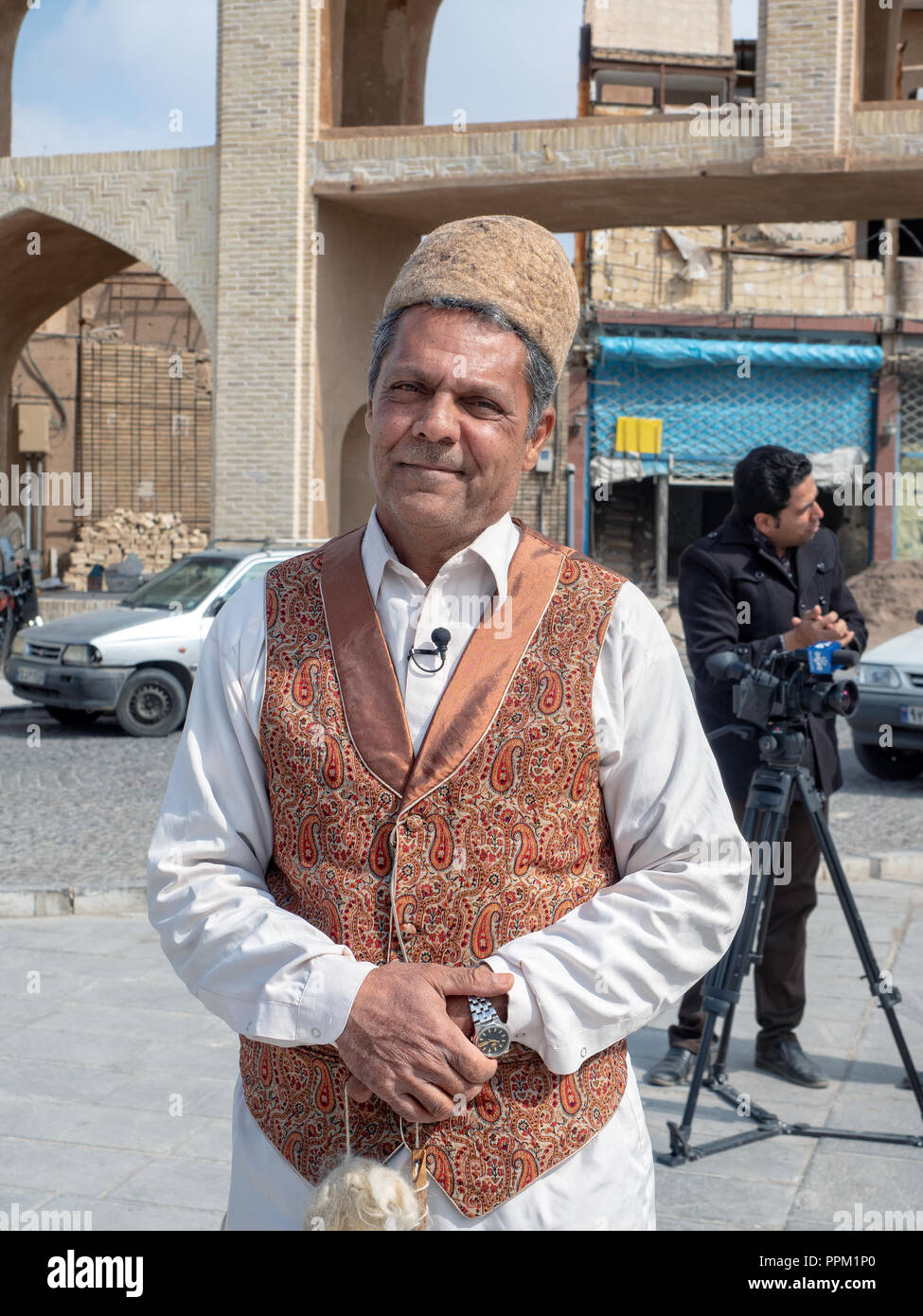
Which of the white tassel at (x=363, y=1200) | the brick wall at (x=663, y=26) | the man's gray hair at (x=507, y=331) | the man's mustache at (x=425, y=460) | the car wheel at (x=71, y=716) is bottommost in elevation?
the car wheel at (x=71, y=716)

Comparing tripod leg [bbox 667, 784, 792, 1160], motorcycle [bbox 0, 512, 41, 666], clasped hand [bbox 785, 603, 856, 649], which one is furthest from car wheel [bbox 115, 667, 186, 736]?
clasped hand [bbox 785, 603, 856, 649]

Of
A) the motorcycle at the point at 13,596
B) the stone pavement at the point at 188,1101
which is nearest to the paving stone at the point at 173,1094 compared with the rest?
the stone pavement at the point at 188,1101

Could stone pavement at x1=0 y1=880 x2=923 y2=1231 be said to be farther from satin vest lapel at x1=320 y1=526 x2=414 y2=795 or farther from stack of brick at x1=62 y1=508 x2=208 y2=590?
stack of brick at x1=62 y1=508 x2=208 y2=590

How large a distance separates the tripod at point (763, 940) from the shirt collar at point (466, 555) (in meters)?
2.32

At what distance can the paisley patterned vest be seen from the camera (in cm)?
185

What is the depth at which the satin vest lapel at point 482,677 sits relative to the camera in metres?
Answer: 1.86

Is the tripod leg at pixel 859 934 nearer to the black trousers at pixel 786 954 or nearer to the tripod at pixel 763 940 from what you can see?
the tripod at pixel 763 940

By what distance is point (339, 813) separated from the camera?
1.88m

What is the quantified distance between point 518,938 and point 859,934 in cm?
257

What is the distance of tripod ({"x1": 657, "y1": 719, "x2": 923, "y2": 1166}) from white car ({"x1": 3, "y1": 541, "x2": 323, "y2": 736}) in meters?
8.15

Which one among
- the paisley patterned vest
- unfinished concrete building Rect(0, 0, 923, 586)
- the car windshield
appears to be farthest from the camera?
unfinished concrete building Rect(0, 0, 923, 586)

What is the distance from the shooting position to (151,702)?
473 inches

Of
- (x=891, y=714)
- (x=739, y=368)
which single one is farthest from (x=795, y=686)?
(x=739, y=368)

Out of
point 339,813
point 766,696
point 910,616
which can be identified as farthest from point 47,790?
point 910,616
